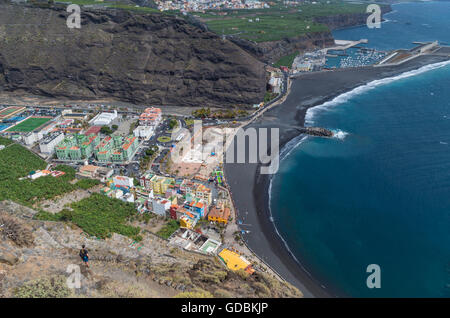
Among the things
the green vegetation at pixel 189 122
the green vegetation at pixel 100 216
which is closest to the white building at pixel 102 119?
the green vegetation at pixel 189 122

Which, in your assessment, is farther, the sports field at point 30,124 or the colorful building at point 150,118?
the colorful building at point 150,118

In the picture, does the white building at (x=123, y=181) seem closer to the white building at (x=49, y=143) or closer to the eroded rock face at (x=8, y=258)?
the white building at (x=49, y=143)

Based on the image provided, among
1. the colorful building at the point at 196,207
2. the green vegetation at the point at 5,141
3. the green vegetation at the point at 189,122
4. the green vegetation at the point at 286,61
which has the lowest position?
the colorful building at the point at 196,207

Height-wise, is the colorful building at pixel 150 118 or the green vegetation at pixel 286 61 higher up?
the green vegetation at pixel 286 61

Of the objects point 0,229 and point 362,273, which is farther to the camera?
point 362,273

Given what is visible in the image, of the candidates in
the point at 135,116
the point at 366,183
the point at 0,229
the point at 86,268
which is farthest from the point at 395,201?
the point at 135,116

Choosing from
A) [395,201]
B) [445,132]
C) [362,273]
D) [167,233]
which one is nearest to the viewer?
[362,273]

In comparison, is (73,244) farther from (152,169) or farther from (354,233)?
(354,233)
